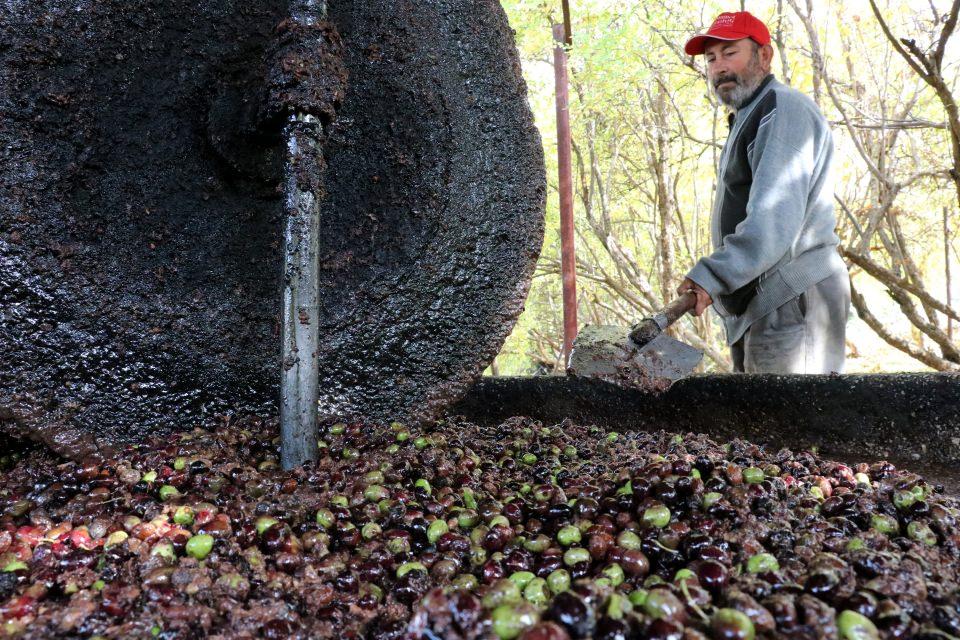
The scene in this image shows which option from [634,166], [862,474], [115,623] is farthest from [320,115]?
[634,166]

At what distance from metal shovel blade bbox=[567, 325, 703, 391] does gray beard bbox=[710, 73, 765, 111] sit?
151 cm

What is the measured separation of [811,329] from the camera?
2.84m

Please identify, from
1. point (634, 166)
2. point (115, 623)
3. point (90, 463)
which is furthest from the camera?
point (634, 166)

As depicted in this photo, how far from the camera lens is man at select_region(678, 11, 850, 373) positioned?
2.64m

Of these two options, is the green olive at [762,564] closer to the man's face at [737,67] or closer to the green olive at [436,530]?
the green olive at [436,530]

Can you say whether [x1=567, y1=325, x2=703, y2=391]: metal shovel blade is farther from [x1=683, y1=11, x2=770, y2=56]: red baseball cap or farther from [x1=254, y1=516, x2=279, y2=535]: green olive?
[x1=683, y1=11, x2=770, y2=56]: red baseball cap

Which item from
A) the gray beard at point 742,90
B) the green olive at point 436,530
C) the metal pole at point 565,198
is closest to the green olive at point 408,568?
the green olive at point 436,530

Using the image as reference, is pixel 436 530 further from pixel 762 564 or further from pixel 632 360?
pixel 632 360

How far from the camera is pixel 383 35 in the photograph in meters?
2.19

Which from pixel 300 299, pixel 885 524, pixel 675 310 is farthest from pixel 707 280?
pixel 300 299

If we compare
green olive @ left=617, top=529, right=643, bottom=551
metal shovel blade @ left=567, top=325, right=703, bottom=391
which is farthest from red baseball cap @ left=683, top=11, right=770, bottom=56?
green olive @ left=617, top=529, right=643, bottom=551

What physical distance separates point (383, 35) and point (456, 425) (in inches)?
58.2

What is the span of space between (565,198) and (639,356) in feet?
10.2

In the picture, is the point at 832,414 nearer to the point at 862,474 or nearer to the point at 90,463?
the point at 862,474
